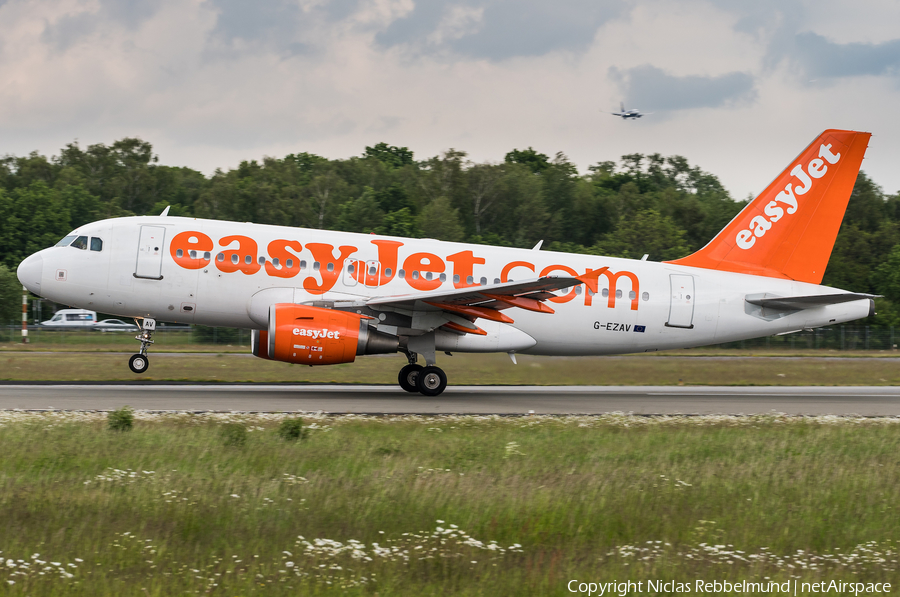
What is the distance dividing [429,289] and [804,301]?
10103 millimetres

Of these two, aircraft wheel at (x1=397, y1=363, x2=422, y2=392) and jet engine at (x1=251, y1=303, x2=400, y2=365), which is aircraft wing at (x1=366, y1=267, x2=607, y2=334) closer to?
jet engine at (x1=251, y1=303, x2=400, y2=365)

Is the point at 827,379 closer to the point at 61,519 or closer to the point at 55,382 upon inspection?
the point at 55,382

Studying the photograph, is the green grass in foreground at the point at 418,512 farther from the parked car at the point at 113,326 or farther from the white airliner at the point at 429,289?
the parked car at the point at 113,326

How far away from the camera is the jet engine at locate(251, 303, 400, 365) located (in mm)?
18406

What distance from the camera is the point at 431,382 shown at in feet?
68.0

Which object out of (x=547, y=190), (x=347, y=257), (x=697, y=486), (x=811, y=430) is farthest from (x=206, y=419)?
(x=547, y=190)

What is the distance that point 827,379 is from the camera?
29.9 meters

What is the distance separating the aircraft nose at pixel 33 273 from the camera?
66.6 ft

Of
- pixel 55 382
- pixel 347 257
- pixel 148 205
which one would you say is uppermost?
pixel 148 205

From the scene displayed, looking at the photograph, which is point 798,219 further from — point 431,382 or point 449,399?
point 431,382

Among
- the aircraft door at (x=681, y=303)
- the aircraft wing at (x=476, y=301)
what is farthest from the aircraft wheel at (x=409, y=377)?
the aircraft door at (x=681, y=303)

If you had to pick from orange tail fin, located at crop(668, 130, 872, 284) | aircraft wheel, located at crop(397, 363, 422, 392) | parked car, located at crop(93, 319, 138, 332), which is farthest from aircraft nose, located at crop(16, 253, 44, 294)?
parked car, located at crop(93, 319, 138, 332)

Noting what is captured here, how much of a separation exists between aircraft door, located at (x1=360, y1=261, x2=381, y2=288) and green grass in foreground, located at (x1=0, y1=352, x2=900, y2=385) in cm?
314

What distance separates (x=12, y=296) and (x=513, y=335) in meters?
45.8
